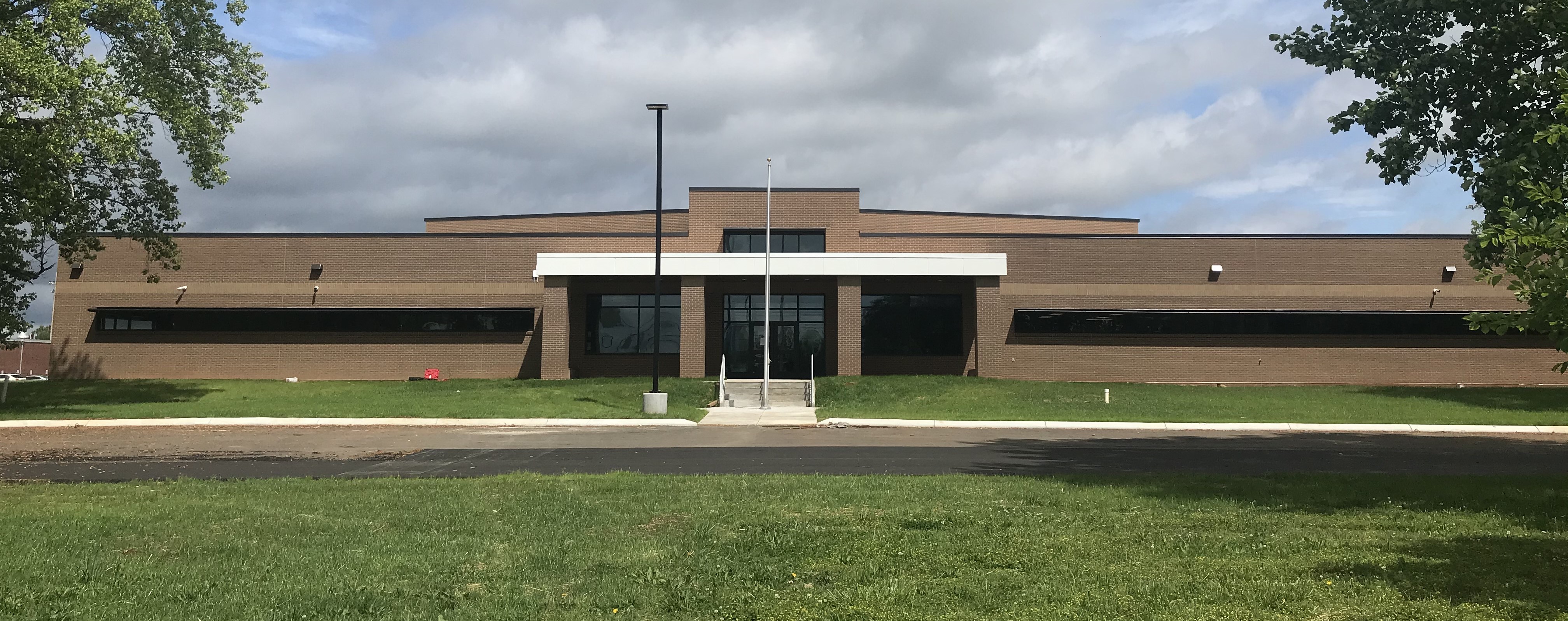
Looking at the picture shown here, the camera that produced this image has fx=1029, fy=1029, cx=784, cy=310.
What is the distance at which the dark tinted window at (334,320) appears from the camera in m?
35.7

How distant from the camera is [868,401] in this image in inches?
1123

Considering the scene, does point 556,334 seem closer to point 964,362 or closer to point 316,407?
point 316,407

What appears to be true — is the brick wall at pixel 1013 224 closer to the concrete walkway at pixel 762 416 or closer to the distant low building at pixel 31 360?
the concrete walkway at pixel 762 416

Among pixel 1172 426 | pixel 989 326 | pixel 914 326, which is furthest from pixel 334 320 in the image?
pixel 1172 426

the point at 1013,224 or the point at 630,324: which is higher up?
the point at 1013,224

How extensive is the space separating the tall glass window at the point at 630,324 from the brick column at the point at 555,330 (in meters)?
2.37

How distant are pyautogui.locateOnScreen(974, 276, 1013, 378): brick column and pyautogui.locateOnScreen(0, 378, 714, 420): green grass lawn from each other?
9.27m

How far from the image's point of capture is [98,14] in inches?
949

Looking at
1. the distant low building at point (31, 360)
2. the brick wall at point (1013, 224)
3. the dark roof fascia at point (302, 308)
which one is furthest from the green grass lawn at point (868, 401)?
the distant low building at point (31, 360)

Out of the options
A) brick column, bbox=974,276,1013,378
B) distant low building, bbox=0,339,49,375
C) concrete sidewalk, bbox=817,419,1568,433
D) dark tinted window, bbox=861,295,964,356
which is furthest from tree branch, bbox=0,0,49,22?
Result: distant low building, bbox=0,339,49,375

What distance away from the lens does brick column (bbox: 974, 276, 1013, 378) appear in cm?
3384

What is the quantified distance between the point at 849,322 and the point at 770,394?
145 inches

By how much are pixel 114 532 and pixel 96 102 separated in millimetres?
18614

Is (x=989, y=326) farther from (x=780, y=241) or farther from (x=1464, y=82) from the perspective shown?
(x=1464, y=82)
